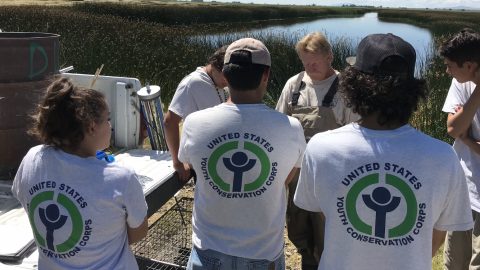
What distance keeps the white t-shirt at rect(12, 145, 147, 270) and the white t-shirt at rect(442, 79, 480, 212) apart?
1775mm

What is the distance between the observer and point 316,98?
256cm

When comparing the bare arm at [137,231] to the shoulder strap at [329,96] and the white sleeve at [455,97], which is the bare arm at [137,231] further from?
the white sleeve at [455,97]

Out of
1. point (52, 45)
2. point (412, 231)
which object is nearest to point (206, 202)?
point (412, 231)

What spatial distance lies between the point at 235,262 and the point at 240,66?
77 centimetres

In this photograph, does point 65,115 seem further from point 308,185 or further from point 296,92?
point 296,92

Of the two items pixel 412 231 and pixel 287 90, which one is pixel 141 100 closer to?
pixel 287 90

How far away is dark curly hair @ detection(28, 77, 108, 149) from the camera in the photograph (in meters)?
1.29

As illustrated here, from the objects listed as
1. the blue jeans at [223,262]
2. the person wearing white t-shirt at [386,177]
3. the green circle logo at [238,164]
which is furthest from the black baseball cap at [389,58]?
the blue jeans at [223,262]

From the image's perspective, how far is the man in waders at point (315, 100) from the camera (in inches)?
98.1

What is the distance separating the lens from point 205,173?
1.47 metres

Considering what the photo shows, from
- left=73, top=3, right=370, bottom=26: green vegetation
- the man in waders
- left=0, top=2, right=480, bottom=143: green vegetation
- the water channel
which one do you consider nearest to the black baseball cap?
the man in waders

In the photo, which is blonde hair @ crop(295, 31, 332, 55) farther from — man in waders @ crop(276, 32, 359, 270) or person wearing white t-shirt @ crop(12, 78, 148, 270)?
person wearing white t-shirt @ crop(12, 78, 148, 270)

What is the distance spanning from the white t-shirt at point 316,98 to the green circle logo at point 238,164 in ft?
3.85

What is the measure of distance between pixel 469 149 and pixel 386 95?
4.19ft
